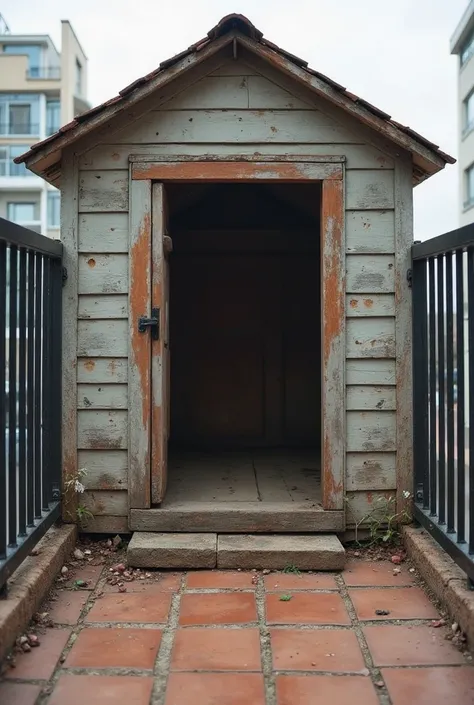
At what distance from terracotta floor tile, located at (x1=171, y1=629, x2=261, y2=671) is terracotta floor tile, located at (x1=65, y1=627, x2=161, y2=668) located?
0.11 m

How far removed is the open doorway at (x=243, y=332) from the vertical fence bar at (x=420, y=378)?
232 centimetres

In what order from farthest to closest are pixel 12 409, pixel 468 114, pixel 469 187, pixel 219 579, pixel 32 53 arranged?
pixel 32 53, pixel 468 114, pixel 469 187, pixel 219 579, pixel 12 409

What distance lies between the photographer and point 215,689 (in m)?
2.40

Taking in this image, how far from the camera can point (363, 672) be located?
8.30 feet

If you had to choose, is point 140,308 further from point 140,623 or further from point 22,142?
point 22,142

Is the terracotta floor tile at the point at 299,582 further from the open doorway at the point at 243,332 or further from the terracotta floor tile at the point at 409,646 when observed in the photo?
the open doorway at the point at 243,332

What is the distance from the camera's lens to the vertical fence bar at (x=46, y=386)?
3.70 metres

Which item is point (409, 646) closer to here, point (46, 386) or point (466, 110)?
point (46, 386)

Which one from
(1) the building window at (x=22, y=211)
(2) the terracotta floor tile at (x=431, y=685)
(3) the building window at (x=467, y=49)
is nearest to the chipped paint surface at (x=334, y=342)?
(2) the terracotta floor tile at (x=431, y=685)

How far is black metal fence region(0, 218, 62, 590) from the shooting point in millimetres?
2771

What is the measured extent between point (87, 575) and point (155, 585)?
1.32 feet

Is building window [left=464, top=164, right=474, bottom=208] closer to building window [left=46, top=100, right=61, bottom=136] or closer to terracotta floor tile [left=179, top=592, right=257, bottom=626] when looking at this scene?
building window [left=46, top=100, right=61, bottom=136]

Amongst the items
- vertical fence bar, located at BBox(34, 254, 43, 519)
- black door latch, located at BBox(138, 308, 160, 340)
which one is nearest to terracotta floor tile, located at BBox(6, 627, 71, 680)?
vertical fence bar, located at BBox(34, 254, 43, 519)

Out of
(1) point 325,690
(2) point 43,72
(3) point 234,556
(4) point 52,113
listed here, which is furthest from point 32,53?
(1) point 325,690
